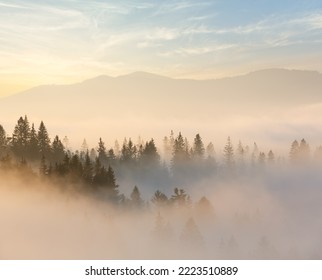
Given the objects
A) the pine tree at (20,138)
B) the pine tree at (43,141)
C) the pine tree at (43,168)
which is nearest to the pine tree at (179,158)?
the pine tree at (43,141)

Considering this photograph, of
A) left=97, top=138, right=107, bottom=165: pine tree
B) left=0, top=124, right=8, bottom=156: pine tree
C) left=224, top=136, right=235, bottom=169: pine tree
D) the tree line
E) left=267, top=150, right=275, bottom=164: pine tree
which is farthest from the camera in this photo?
left=267, top=150, right=275, bottom=164: pine tree

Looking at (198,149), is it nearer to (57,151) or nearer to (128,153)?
(128,153)

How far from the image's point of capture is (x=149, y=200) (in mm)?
107625

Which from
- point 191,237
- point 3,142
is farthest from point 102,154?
point 3,142

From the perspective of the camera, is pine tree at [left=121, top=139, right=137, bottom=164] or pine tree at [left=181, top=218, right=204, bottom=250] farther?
pine tree at [left=121, top=139, right=137, bottom=164]

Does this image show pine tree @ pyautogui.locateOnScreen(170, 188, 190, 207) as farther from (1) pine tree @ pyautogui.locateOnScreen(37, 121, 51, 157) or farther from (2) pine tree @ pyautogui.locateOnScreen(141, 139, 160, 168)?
(1) pine tree @ pyautogui.locateOnScreen(37, 121, 51, 157)

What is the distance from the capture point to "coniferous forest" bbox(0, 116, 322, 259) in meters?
72.2

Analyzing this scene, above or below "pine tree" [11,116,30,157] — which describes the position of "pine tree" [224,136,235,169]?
below

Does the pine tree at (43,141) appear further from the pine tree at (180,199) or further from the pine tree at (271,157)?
the pine tree at (271,157)

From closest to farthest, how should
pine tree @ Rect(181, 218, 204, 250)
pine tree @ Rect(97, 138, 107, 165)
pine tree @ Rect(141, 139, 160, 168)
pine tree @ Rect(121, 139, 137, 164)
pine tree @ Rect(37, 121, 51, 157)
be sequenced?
pine tree @ Rect(37, 121, 51, 157) → pine tree @ Rect(181, 218, 204, 250) → pine tree @ Rect(97, 138, 107, 165) → pine tree @ Rect(121, 139, 137, 164) → pine tree @ Rect(141, 139, 160, 168)

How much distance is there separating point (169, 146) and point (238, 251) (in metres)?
37.1

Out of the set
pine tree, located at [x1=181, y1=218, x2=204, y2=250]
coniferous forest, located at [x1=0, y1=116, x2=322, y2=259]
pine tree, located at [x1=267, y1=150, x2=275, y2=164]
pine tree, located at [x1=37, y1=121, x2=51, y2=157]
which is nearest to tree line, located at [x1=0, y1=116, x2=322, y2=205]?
pine tree, located at [x1=37, y1=121, x2=51, y2=157]

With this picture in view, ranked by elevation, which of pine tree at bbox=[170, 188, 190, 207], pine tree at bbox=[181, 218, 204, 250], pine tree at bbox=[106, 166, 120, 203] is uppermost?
pine tree at bbox=[106, 166, 120, 203]

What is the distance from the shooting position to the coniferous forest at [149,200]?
72188 mm
